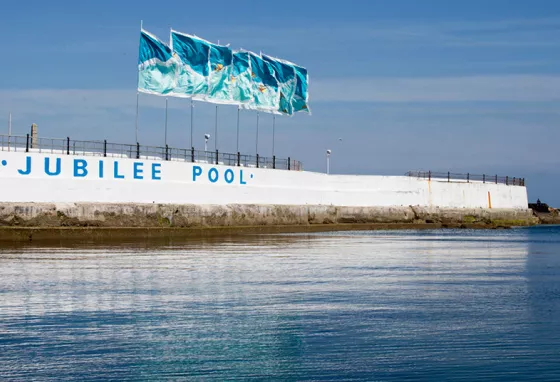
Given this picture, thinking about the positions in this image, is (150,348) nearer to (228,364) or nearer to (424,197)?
(228,364)

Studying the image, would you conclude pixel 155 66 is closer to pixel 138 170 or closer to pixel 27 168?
pixel 138 170

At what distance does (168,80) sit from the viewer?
46188 millimetres

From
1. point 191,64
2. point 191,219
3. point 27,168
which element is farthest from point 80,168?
point 191,64

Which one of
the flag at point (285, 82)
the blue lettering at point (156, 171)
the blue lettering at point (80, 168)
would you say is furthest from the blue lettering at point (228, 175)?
the blue lettering at point (80, 168)

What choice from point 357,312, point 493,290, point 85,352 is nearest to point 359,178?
point 493,290

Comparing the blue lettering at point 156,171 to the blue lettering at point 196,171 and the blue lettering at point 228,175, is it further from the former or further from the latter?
the blue lettering at point 228,175

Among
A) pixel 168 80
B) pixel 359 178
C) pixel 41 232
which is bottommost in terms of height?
pixel 41 232

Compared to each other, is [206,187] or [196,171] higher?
[196,171]

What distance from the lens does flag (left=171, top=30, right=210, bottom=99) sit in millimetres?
46906

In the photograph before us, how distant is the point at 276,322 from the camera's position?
40.5 ft

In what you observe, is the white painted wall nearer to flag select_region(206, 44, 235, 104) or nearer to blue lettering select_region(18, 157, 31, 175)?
blue lettering select_region(18, 157, 31, 175)

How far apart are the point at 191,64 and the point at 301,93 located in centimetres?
1177

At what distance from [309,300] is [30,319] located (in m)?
5.04

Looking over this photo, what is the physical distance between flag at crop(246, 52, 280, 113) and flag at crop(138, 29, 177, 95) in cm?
755
